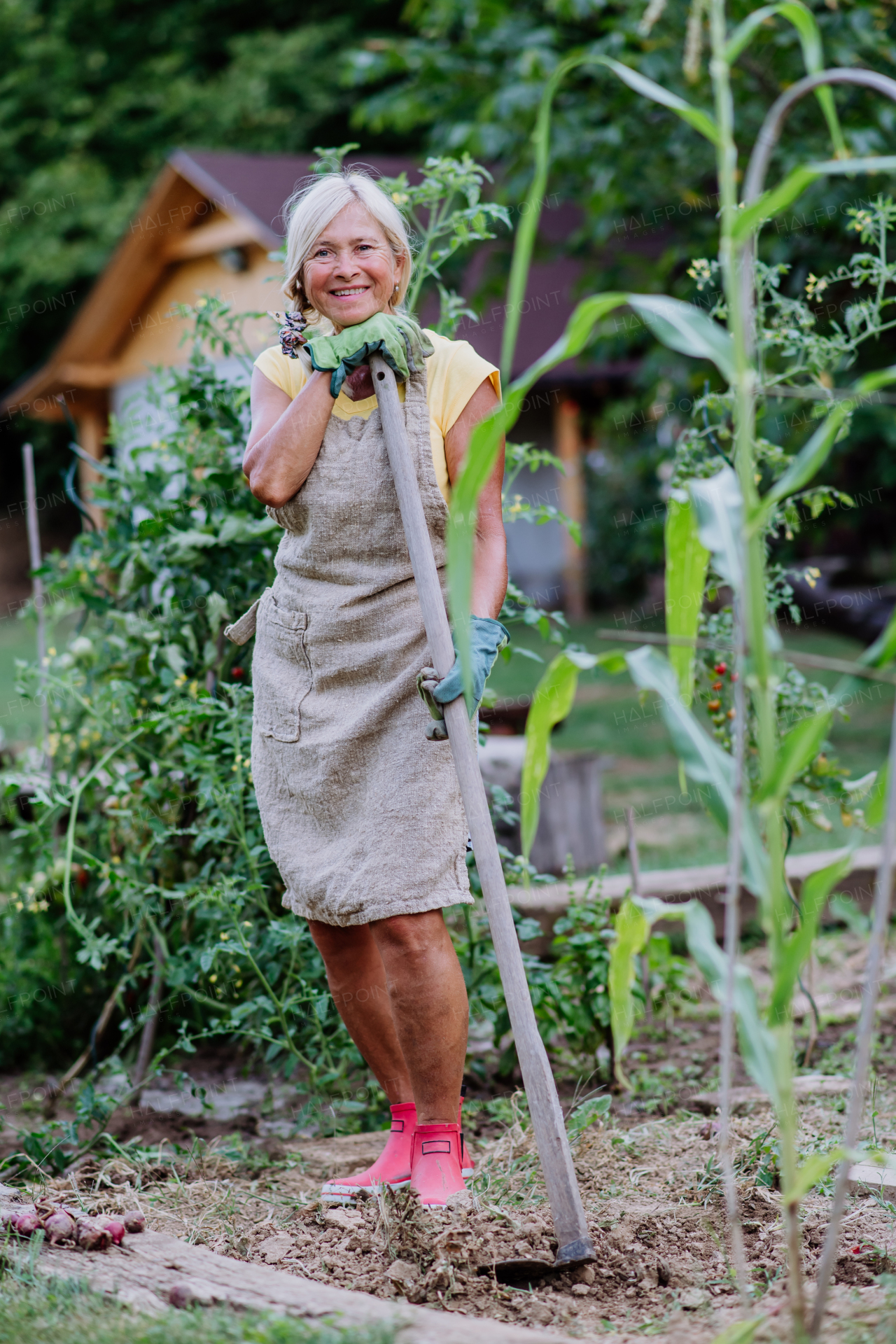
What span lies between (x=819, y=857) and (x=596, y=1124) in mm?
1910

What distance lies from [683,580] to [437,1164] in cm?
119

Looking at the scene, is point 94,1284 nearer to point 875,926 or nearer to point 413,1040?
point 413,1040

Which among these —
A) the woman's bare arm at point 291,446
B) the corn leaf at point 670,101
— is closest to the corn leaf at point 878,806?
the corn leaf at point 670,101

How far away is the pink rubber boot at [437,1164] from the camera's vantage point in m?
2.29

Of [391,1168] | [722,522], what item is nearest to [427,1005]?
[391,1168]

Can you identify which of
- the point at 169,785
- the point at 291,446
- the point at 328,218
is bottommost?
the point at 169,785

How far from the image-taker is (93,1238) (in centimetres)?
206

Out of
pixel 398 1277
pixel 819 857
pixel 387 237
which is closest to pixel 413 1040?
pixel 398 1277

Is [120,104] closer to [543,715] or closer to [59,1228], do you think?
[59,1228]

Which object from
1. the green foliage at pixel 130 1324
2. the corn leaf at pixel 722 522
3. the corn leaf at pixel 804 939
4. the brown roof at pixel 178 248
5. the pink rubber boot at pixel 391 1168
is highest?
the brown roof at pixel 178 248

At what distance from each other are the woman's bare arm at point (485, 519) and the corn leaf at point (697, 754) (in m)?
0.81

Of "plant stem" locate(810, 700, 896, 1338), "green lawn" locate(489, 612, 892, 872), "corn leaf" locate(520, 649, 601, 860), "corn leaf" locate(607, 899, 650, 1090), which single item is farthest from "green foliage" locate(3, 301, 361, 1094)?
"green lawn" locate(489, 612, 892, 872)

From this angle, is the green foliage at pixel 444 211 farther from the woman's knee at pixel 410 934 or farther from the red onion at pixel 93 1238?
the red onion at pixel 93 1238

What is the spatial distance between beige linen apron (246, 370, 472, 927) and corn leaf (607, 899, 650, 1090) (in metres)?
0.53
